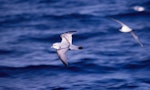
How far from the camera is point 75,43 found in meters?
17.1

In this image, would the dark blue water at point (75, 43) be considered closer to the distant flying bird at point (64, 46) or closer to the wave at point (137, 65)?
the wave at point (137, 65)

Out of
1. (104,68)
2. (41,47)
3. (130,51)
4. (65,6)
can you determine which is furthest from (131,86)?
(65,6)

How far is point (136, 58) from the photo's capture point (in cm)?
1545

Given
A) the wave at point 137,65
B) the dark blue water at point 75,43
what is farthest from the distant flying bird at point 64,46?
the wave at point 137,65

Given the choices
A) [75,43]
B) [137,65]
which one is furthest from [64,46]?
[75,43]

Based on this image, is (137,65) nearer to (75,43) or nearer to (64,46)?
(75,43)

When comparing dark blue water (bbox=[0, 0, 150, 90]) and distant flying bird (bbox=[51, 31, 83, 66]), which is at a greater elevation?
dark blue water (bbox=[0, 0, 150, 90])

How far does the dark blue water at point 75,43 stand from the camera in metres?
14.1

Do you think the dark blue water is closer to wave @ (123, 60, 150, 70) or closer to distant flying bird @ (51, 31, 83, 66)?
wave @ (123, 60, 150, 70)

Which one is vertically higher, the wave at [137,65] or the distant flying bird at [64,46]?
the wave at [137,65]

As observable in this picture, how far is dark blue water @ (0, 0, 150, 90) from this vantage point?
46.1 ft

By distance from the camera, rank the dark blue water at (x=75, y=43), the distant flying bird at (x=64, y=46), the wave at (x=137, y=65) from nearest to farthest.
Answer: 1. the distant flying bird at (x=64, y=46)
2. the dark blue water at (x=75, y=43)
3. the wave at (x=137, y=65)

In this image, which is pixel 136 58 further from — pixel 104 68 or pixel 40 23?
pixel 40 23

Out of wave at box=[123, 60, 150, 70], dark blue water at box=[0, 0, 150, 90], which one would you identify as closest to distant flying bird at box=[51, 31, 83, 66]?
dark blue water at box=[0, 0, 150, 90]
